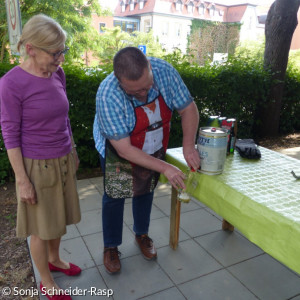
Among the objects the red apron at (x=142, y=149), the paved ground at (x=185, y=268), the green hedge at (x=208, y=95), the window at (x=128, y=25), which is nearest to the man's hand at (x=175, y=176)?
the red apron at (x=142, y=149)

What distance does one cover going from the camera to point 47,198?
1675mm

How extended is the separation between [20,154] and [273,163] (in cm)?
168

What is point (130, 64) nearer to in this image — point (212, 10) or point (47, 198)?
point (47, 198)

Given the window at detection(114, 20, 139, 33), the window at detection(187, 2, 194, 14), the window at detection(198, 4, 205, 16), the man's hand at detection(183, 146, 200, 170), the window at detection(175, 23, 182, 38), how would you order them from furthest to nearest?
the window at detection(198, 4, 205, 16) → the window at detection(187, 2, 194, 14) → the window at detection(114, 20, 139, 33) → the window at detection(175, 23, 182, 38) → the man's hand at detection(183, 146, 200, 170)

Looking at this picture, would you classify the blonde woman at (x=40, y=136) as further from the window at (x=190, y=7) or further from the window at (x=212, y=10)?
the window at (x=212, y=10)

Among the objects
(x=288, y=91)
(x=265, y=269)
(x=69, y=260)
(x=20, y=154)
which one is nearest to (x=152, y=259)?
(x=69, y=260)

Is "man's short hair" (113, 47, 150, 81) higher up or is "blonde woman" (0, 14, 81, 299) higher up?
"man's short hair" (113, 47, 150, 81)

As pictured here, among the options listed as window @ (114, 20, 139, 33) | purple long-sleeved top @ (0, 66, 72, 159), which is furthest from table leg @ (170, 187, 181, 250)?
window @ (114, 20, 139, 33)

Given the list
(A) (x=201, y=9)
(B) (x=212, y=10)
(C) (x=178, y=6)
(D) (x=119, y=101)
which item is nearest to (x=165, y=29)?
(C) (x=178, y=6)

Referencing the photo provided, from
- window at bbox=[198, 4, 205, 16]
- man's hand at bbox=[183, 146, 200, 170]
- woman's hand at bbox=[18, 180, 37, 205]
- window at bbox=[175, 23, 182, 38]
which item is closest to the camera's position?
woman's hand at bbox=[18, 180, 37, 205]

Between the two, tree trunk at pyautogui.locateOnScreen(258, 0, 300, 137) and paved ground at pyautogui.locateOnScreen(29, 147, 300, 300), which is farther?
tree trunk at pyautogui.locateOnScreen(258, 0, 300, 137)

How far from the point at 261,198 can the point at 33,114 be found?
4.26ft

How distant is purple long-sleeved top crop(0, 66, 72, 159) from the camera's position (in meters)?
1.43

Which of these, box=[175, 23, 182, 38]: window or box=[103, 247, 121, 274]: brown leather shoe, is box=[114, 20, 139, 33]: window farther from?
box=[103, 247, 121, 274]: brown leather shoe
